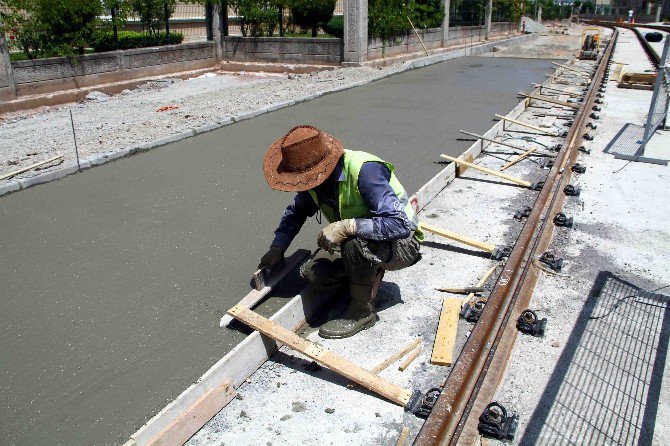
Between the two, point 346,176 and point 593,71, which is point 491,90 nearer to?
point 593,71

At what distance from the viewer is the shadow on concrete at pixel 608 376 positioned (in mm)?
2617

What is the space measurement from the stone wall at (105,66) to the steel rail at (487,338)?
11.2 m

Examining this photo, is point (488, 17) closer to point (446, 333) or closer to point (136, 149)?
point (136, 149)

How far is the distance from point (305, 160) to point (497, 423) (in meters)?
1.66

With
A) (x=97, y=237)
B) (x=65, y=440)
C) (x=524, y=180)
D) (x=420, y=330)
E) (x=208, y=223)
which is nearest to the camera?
(x=65, y=440)

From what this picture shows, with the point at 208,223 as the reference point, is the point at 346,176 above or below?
above

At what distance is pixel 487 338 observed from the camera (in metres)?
3.20

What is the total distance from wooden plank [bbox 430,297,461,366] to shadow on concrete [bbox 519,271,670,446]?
1.78 feet

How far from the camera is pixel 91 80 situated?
13.4 meters

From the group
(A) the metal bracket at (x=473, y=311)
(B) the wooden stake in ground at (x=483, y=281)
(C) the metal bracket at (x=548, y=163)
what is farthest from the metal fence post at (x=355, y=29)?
(A) the metal bracket at (x=473, y=311)

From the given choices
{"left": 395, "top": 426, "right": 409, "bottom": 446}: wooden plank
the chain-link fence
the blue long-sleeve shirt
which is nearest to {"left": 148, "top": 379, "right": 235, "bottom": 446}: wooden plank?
{"left": 395, "top": 426, "right": 409, "bottom": 446}: wooden plank

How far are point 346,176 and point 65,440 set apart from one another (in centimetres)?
192

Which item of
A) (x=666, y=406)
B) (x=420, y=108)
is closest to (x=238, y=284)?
(x=666, y=406)

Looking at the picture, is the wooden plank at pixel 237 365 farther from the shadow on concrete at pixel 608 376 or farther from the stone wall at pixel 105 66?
the stone wall at pixel 105 66
